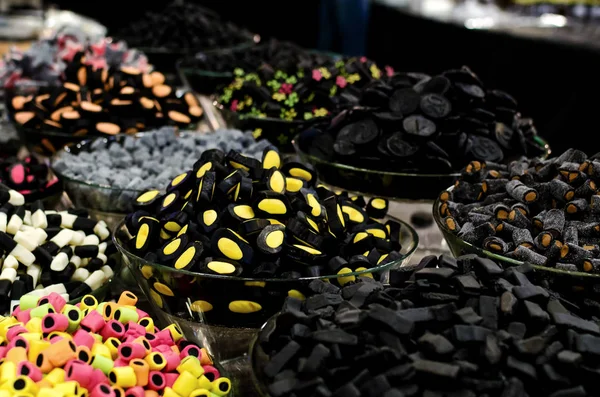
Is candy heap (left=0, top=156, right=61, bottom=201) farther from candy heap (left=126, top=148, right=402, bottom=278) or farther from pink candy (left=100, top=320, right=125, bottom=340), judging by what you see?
pink candy (left=100, top=320, right=125, bottom=340)

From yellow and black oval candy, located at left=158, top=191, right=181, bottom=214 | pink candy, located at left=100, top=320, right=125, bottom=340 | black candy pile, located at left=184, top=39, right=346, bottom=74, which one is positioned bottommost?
black candy pile, located at left=184, top=39, right=346, bottom=74

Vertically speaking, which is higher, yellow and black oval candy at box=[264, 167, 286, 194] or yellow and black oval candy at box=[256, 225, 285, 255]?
yellow and black oval candy at box=[264, 167, 286, 194]

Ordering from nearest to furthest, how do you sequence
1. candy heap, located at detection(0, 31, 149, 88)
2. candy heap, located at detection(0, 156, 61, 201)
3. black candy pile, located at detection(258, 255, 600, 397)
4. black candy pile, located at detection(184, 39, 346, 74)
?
black candy pile, located at detection(258, 255, 600, 397) < candy heap, located at detection(0, 156, 61, 201) < black candy pile, located at detection(184, 39, 346, 74) < candy heap, located at detection(0, 31, 149, 88)

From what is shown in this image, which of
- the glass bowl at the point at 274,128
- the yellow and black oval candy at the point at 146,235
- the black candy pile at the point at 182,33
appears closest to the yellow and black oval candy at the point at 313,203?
the yellow and black oval candy at the point at 146,235

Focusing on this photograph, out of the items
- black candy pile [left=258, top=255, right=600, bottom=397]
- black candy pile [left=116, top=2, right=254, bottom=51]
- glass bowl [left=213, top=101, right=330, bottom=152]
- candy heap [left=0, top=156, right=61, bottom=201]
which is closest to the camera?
black candy pile [left=258, top=255, right=600, bottom=397]

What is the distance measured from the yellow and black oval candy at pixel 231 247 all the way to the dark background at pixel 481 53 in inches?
90.9

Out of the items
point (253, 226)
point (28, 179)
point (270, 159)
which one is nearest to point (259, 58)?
point (28, 179)

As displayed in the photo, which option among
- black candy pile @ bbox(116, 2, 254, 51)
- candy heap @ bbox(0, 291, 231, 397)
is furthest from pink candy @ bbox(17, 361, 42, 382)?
black candy pile @ bbox(116, 2, 254, 51)

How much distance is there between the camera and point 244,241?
35.9 inches

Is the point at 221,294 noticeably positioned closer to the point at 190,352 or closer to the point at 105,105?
the point at 190,352

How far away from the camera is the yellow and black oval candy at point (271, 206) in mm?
963

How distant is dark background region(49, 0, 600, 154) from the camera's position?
2.89m

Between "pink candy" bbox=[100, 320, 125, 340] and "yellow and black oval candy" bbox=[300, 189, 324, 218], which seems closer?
"pink candy" bbox=[100, 320, 125, 340]

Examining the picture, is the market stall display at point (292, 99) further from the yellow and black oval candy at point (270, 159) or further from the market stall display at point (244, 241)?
the market stall display at point (244, 241)
